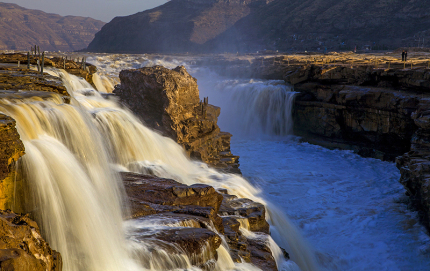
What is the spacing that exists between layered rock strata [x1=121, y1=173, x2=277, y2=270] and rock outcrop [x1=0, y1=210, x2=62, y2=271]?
157 cm

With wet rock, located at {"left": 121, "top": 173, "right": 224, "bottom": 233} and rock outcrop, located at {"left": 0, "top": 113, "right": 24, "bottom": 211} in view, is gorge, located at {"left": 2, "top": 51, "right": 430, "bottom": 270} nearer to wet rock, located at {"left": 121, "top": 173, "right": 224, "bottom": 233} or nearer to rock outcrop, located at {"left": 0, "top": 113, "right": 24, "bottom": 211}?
wet rock, located at {"left": 121, "top": 173, "right": 224, "bottom": 233}

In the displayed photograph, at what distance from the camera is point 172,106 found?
13.1m

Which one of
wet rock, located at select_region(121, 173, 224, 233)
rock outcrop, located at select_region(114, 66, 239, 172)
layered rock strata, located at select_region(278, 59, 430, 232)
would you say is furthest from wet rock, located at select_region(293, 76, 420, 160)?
wet rock, located at select_region(121, 173, 224, 233)

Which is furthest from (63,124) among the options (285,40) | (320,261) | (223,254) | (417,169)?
(285,40)

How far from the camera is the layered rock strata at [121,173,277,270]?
5637 millimetres

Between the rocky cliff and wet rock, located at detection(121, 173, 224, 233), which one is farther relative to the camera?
the rocky cliff

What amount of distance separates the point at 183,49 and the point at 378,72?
3366 inches

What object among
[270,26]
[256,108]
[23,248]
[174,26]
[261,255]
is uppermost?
[174,26]

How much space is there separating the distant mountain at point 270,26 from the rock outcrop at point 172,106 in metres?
51.8

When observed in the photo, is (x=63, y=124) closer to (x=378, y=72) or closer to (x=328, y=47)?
(x=378, y=72)

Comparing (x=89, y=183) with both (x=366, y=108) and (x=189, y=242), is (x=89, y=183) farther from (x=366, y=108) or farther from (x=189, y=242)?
(x=366, y=108)

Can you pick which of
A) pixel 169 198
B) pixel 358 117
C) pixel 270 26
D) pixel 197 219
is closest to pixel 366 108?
pixel 358 117

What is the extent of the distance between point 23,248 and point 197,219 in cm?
301

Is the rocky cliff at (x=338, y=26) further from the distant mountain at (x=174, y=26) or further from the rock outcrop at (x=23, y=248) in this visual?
the rock outcrop at (x=23, y=248)
